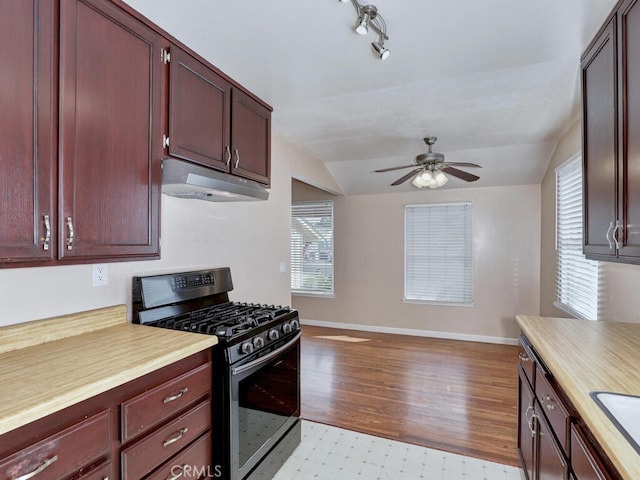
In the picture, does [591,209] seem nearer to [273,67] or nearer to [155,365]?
[273,67]

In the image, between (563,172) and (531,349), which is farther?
(563,172)

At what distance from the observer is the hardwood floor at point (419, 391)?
254 centimetres

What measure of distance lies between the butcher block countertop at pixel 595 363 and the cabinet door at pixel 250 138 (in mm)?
1924

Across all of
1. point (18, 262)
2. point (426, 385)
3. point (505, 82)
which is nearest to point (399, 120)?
point (505, 82)

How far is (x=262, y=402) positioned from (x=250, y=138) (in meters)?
1.69

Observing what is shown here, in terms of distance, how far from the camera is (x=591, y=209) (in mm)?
1792

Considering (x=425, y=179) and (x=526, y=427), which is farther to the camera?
(x=425, y=179)

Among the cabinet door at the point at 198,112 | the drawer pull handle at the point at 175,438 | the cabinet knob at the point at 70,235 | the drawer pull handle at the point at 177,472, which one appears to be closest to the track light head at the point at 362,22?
the cabinet door at the point at 198,112

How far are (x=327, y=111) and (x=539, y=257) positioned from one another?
11.6ft

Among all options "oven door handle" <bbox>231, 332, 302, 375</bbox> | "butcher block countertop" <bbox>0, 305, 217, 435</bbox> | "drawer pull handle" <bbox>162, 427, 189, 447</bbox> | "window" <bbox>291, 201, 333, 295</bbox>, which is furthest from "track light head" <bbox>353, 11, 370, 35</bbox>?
"window" <bbox>291, 201, 333, 295</bbox>

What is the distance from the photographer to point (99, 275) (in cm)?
180

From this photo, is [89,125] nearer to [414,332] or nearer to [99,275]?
[99,275]

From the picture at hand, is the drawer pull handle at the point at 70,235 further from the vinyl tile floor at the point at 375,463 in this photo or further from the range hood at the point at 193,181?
the vinyl tile floor at the point at 375,463

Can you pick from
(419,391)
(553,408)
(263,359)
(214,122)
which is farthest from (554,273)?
(214,122)
